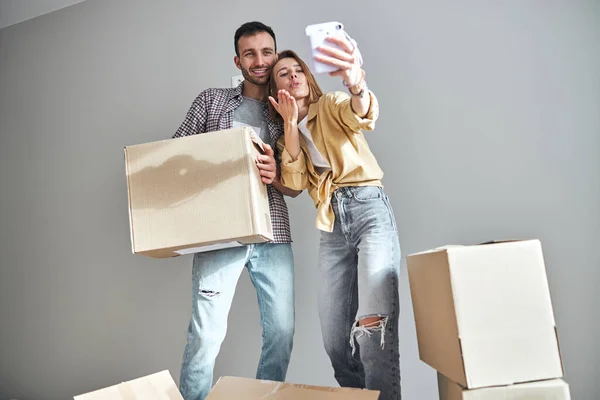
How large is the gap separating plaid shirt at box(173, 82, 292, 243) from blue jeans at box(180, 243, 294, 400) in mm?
57

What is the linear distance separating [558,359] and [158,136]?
63.1 inches

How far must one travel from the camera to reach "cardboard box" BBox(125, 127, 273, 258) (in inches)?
44.9

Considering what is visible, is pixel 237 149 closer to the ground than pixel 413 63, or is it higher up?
closer to the ground

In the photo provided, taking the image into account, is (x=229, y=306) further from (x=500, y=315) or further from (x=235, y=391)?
(x=500, y=315)

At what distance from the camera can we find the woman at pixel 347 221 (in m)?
1.14

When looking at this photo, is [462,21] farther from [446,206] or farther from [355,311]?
[355,311]

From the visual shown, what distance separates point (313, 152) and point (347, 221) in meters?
0.21

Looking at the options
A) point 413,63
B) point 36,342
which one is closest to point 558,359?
point 413,63

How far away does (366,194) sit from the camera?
124cm

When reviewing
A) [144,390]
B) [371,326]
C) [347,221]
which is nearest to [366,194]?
[347,221]

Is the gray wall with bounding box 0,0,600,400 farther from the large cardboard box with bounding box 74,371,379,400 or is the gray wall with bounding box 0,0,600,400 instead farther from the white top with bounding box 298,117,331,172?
the large cardboard box with bounding box 74,371,379,400

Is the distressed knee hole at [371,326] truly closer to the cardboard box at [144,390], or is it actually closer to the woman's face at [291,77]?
the cardboard box at [144,390]

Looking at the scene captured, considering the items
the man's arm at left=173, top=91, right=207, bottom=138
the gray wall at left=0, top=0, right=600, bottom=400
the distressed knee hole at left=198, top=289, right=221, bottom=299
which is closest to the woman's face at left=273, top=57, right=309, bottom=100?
the man's arm at left=173, top=91, right=207, bottom=138

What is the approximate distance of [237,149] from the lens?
3.82 ft
